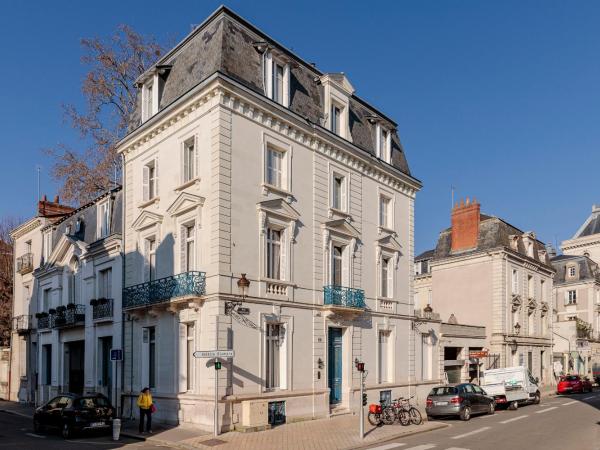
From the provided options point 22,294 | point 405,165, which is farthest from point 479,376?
point 22,294

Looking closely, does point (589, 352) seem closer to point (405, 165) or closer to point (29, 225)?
point (405, 165)

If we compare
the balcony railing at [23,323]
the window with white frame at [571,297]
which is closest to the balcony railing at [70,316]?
the balcony railing at [23,323]

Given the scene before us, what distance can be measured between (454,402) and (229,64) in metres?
14.8

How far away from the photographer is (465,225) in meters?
41.5

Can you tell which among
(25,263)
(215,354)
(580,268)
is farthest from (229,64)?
(580,268)

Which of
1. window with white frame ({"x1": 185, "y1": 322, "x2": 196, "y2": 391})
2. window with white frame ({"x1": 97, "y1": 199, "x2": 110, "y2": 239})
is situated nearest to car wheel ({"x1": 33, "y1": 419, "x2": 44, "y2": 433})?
window with white frame ({"x1": 185, "y1": 322, "x2": 196, "y2": 391})

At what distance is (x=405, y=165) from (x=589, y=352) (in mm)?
35040

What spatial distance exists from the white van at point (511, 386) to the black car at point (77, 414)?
16881 mm

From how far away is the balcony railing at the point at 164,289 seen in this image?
61.7 feet

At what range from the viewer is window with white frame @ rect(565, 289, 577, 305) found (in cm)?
5756

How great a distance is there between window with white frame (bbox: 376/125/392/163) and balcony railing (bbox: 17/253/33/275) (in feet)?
68.7

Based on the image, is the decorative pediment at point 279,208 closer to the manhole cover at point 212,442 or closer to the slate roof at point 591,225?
the manhole cover at point 212,442

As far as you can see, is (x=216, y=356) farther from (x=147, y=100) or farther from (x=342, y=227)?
(x=147, y=100)

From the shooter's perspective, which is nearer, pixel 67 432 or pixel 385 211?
pixel 67 432
